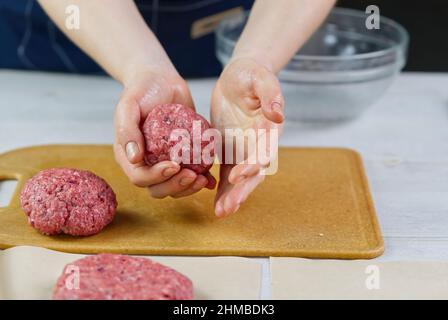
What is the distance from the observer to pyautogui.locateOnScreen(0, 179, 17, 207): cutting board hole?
179 cm

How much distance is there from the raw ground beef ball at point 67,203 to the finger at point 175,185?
0.34 ft

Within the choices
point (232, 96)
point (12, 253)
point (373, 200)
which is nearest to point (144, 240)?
point (12, 253)

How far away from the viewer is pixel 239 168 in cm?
153

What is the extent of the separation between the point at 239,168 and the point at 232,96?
0.30 m

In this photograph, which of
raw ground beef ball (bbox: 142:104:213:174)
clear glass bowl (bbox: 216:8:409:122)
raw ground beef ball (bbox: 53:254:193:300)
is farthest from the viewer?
clear glass bowl (bbox: 216:8:409:122)

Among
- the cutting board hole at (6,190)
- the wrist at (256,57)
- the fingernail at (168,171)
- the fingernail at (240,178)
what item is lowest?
the cutting board hole at (6,190)

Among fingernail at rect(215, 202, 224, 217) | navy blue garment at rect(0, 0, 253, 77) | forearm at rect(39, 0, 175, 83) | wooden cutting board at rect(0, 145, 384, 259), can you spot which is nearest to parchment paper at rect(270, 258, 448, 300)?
wooden cutting board at rect(0, 145, 384, 259)

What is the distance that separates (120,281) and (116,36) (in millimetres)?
795

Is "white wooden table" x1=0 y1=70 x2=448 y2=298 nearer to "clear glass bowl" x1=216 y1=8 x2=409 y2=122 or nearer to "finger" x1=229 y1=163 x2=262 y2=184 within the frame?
"clear glass bowl" x1=216 y1=8 x2=409 y2=122

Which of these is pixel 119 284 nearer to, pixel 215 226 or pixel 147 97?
pixel 215 226

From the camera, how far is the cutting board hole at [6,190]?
5.88 ft

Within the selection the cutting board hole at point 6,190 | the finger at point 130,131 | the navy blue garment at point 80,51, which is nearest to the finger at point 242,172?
the finger at point 130,131

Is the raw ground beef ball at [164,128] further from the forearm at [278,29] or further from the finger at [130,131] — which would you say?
the forearm at [278,29]

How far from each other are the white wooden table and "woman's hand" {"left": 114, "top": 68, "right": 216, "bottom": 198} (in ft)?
0.85
